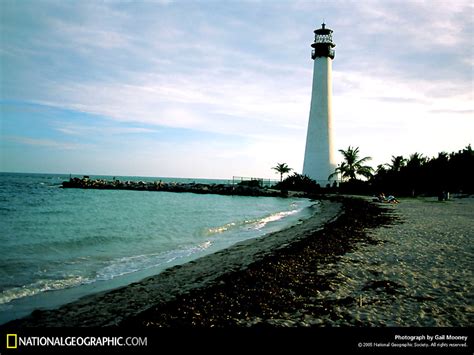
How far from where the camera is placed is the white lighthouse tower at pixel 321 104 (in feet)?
137

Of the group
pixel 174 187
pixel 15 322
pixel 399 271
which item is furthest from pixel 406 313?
pixel 174 187

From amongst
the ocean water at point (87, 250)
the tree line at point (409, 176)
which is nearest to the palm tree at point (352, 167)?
the tree line at point (409, 176)

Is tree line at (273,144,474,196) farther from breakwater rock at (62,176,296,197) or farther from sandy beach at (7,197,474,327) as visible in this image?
sandy beach at (7,197,474,327)

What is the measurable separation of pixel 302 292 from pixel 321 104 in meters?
38.1

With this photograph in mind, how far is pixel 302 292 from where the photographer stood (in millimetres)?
6527

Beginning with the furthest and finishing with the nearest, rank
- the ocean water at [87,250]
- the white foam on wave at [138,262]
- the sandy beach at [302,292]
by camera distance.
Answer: the white foam on wave at [138,262] → the ocean water at [87,250] → the sandy beach at [302,292]

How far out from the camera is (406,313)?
535 centimetres

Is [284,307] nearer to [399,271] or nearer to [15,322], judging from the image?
[399,271]

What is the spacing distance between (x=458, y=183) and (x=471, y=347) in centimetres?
4038

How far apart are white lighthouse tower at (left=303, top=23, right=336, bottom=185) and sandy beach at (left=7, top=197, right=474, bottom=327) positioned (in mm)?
31927

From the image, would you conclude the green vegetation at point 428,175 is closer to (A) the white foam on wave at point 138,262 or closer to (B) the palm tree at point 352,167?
(B) the palm tree at point 352,167

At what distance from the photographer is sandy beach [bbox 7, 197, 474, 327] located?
527 centimetres

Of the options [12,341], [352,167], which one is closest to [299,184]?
[352,167]

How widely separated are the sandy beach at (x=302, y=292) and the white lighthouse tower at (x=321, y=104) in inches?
→ 1257
